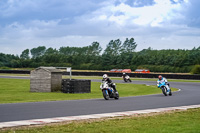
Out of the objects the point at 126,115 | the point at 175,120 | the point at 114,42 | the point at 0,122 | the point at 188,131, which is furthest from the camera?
the point at 114,42

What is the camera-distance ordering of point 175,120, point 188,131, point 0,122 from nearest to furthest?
1. point 188,131
2. point 0,122
3. point 175,120

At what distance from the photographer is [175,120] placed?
1211cm

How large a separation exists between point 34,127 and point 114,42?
152 metres

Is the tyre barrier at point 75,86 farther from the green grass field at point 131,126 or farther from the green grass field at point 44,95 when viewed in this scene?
the green grass field at point 131,126

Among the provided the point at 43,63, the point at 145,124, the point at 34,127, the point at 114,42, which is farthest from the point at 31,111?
the point at 114,42

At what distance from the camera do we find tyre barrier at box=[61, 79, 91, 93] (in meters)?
27.9

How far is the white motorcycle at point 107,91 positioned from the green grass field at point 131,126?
809 cm

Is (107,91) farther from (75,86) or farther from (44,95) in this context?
(75,86)

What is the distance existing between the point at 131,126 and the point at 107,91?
1058cm

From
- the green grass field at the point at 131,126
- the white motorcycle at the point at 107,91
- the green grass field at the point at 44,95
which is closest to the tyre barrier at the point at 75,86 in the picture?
the green grass field at the point at 44,95

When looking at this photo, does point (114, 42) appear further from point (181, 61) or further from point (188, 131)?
point (188, 131)

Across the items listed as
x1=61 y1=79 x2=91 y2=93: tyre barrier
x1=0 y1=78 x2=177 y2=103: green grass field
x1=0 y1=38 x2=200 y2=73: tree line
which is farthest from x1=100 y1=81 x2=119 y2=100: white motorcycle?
x1=0 y1=38 x2=200 y2=73: tree line

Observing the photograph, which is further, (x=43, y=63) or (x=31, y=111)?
(x=43, y=63)

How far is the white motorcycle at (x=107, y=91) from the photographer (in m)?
21.0
